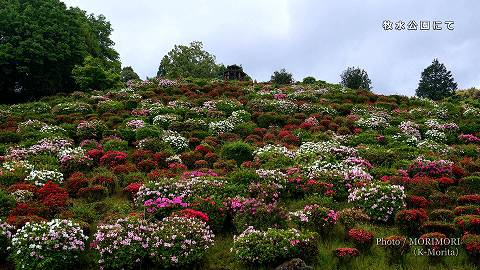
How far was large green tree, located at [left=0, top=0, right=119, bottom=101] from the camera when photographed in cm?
3538

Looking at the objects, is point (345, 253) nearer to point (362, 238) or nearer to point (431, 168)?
point (362, 238)

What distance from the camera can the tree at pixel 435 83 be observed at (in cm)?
5509

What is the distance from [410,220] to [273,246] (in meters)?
4.06

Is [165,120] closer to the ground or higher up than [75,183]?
higher up

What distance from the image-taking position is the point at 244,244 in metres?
10.9

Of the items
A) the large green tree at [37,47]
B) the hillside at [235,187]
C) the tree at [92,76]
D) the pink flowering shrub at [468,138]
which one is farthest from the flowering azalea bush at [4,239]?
the large green tree at [37,47]

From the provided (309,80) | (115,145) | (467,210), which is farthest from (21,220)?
(309,80)

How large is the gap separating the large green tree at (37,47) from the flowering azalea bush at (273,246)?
29.6 metres

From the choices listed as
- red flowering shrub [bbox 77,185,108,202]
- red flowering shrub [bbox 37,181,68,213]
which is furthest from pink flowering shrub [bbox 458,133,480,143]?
red flowering shrub [bbox 37,181,68,213]

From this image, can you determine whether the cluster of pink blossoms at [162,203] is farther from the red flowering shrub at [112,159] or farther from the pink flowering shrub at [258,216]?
the red flowering shrub at [112,159]

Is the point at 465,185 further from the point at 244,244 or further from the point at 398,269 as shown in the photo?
the point at 244,244

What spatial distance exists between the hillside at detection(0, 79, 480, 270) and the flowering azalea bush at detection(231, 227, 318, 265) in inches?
1.4

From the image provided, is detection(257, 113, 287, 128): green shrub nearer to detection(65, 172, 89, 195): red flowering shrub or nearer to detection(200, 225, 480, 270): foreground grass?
detection(65, 172, 89, 195): red flowering shrub

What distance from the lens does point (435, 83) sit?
56.8 meters
